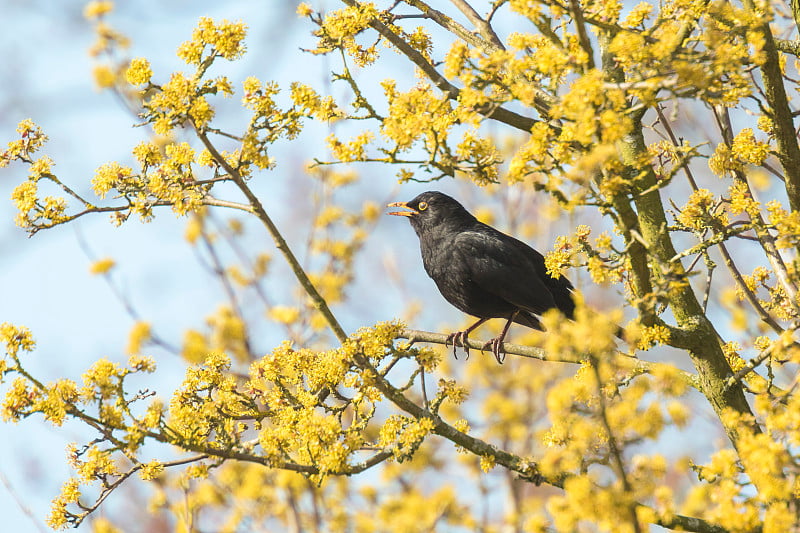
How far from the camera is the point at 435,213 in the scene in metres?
5.42

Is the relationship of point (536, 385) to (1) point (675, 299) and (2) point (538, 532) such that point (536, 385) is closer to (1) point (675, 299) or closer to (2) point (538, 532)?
(1) point (675, 299)

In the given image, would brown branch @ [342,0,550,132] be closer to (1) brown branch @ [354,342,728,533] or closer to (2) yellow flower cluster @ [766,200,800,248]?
(2) yellow flower cluster @ [766,200,800,248]

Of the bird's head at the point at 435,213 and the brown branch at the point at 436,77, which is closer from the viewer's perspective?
the brown branch at the point at 436,77

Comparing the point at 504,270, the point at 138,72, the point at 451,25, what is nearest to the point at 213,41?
the point at 138,72

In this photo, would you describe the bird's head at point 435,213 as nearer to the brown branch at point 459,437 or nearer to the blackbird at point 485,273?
the blackbird at point 485,273

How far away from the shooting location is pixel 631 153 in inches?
139

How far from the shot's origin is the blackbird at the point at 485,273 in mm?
4680

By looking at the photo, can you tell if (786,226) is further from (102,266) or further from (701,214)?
(102,266)

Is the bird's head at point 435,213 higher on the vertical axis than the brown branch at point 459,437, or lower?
higher

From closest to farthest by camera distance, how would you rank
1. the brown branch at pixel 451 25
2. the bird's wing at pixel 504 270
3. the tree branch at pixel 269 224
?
the tree branch at pixel 269 224 → the brown branch at pixel 451 25 → the bird's wing at pixel 504 270

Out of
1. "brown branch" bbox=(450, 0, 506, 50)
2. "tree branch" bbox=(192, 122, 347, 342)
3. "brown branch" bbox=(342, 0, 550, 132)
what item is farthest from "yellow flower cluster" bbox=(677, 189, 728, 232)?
"tree branch" bbox=(192, 122, 347, 342)

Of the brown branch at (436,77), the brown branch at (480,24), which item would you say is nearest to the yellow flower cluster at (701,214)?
the brown branch at (436,77)

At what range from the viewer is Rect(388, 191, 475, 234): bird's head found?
17.6 ft

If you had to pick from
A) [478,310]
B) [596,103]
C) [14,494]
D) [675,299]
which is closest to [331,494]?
[478,310]
